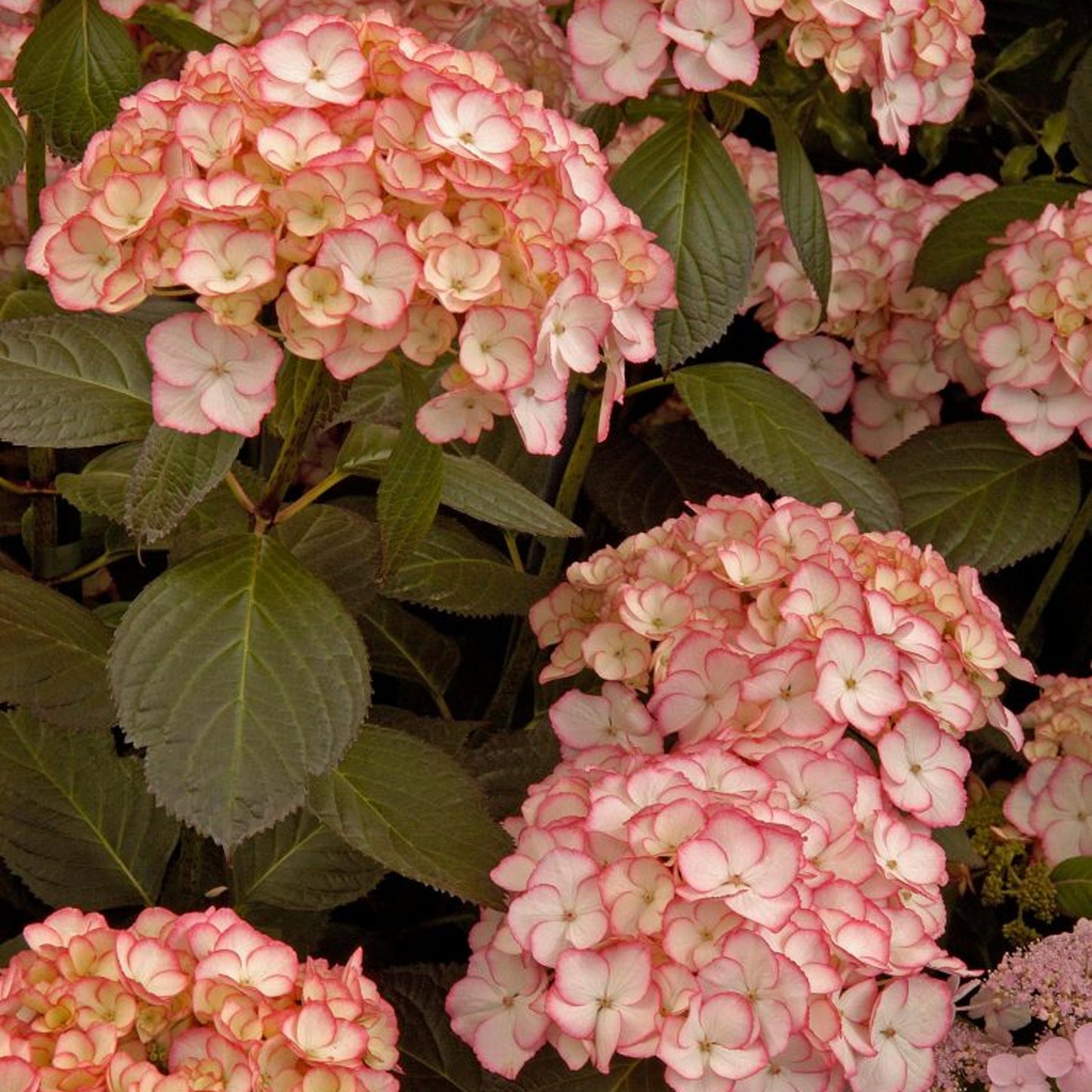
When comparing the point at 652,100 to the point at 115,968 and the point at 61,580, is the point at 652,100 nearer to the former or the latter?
the point at 61,580

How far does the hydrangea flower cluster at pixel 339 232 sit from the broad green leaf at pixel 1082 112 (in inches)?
27.1

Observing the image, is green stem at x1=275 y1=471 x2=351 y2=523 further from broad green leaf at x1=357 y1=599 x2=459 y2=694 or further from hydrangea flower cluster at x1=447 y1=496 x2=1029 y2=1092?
broad green leaf at x1=357 y1=599 x2=459 y2=694

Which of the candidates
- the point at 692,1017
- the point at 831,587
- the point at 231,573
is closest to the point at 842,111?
the point at 831,587

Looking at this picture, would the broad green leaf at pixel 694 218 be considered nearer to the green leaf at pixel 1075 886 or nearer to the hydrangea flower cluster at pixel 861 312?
the hydrangea flower cluster at pixel 861 312

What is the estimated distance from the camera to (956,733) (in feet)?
3.15

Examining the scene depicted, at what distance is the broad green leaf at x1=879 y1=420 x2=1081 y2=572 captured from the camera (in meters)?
1.23

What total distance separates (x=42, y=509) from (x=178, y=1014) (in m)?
0.53

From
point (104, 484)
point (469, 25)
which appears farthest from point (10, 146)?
point (469, 25)

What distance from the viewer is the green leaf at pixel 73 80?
1.03 meters

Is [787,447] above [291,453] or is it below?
below

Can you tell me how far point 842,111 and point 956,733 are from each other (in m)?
0.83

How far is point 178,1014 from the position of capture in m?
0.75

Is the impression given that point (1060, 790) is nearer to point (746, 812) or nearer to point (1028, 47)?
point (746, 812)

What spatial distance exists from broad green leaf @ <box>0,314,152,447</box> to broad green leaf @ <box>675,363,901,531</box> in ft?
1.34
